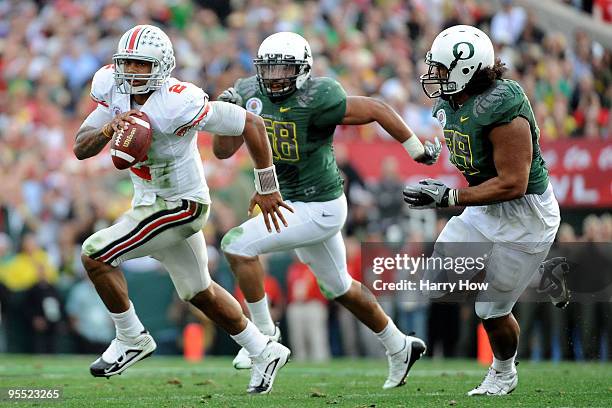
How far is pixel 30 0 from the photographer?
14406 millimetres

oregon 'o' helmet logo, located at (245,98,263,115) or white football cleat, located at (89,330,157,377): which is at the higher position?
oregon 'o' helmet logo, located at (245,98,263,115)

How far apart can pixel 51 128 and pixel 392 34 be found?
3.91 meters

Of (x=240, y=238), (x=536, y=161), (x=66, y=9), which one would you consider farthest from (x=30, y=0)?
(x=536, y=161)

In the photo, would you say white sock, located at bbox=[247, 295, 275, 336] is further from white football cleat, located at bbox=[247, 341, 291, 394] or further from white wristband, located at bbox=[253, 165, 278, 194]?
white wristband, located at bbox=[253, 165, 278, 194]

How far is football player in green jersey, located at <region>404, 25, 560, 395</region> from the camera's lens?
579cm

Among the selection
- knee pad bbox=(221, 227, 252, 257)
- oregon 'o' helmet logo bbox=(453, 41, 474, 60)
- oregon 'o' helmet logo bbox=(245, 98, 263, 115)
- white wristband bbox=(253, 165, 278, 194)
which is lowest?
knee pad bbox=(221, 227, 252, 257)

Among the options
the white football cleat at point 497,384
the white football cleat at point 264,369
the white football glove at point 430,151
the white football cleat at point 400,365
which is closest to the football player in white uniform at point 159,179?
the white football cleat at point 264,369

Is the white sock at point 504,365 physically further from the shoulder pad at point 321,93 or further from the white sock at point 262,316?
the shoulder pad at point 321,93

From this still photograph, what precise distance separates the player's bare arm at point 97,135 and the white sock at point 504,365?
7.56 ft

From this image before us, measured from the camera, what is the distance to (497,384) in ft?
20.5

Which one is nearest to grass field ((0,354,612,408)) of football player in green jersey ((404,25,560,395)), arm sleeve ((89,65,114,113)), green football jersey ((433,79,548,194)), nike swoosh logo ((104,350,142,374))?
nike swoosh logo ((104,350,142,374))

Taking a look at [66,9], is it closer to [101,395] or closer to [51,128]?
[51,128]

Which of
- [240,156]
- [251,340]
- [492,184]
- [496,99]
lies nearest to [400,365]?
[251,340]

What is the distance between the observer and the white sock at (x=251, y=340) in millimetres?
6363
